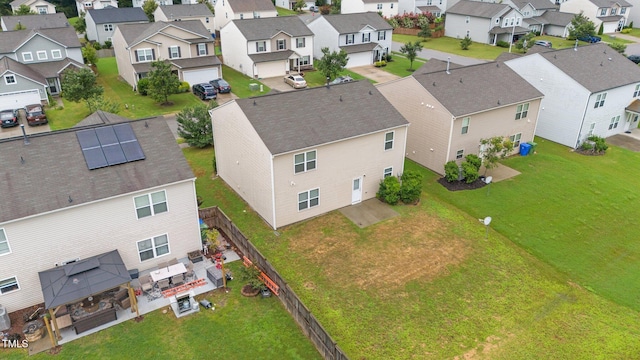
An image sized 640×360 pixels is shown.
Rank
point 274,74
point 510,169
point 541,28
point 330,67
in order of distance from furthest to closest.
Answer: point 541,28 < point 274,74 < point 330,67 < point 510,169

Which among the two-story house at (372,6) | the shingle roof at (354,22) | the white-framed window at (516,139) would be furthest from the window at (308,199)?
the two-story house at (372,6)

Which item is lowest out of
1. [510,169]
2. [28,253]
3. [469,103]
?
[510,169]

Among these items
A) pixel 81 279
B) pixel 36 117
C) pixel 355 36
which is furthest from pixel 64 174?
pixel 355 36

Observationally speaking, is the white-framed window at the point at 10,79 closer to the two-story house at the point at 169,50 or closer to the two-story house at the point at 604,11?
the two-story house at the point at 169,50

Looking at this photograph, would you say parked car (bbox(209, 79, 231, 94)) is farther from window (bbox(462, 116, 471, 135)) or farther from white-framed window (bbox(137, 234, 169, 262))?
white-framed window (bbox(137, 234, 169, 262))

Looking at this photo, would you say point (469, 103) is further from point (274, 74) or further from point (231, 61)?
point (231, 61)

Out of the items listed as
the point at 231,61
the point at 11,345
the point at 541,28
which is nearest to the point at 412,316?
the point at 11,345
